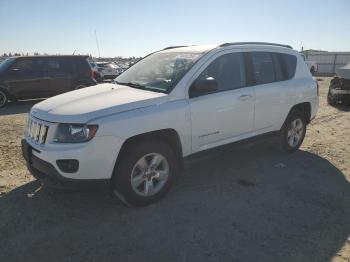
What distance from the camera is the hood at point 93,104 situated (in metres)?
3.69

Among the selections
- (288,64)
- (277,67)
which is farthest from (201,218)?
(288,64)

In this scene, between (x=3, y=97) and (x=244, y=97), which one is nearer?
(x=244, y=97)

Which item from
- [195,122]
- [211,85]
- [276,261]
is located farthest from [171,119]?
[276,261]

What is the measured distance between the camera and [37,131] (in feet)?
13.1

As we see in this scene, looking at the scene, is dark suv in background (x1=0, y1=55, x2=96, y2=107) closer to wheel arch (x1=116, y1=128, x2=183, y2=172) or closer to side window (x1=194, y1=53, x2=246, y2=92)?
side window (x1=194, y1=53, x2=246, y2=92)

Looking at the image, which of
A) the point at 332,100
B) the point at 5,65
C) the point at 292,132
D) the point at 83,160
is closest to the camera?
the point at 83,160

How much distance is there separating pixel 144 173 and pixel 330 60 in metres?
35.7

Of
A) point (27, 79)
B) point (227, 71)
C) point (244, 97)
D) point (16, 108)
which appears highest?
point (227, 71)

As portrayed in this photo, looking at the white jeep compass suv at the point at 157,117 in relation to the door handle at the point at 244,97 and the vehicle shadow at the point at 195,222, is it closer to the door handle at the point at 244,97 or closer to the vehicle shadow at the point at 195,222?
the door handle at the point at 244,97

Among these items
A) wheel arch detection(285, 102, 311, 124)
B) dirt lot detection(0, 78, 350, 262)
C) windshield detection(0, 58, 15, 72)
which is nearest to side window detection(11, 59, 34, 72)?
windshield detection(0, 58, 15, 72)

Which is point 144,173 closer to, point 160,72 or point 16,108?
point 160,72

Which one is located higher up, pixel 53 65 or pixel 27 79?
pixel 53 65

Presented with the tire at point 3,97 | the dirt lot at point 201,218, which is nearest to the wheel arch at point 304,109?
the dirt lot at point 201,218

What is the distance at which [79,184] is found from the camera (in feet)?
11.9
